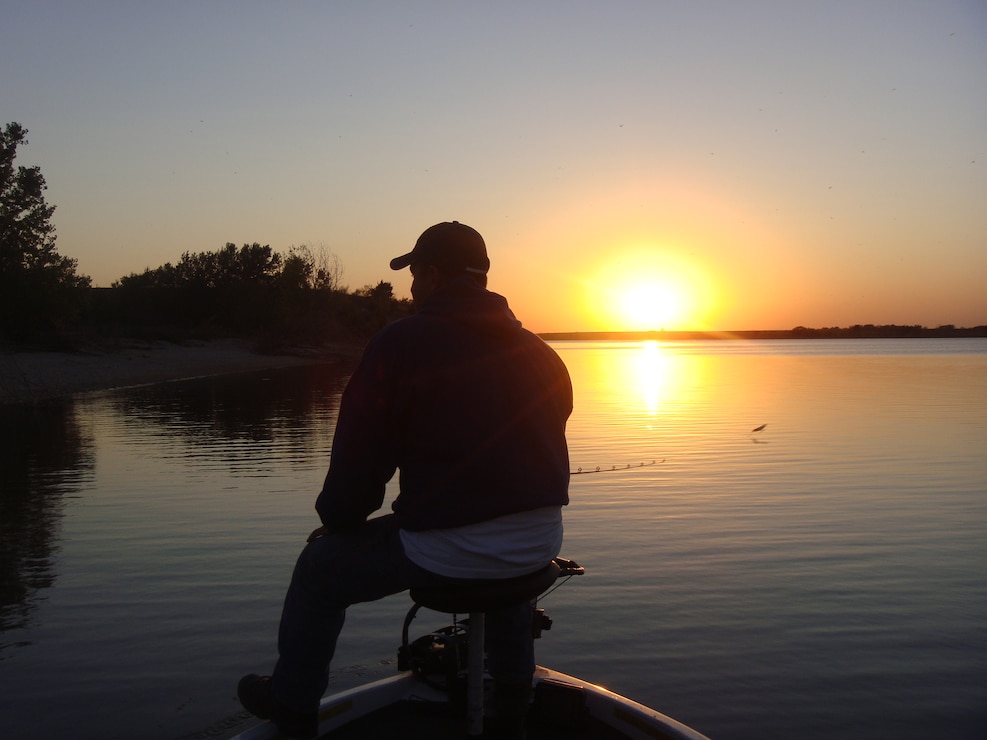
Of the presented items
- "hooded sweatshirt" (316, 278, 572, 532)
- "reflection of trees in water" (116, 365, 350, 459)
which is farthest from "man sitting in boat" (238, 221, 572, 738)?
"reflection of trees in water" (116, 365, 350, 459)

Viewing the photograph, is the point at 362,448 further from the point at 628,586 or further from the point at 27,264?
the point at 27,264

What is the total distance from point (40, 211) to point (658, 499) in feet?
103

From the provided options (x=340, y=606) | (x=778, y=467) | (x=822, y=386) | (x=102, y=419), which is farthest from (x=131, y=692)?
(x=822, y=386)

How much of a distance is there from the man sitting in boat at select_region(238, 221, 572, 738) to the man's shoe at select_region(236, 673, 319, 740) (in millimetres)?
55

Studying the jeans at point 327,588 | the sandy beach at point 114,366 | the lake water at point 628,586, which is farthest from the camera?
the sandy beach at point 114,366

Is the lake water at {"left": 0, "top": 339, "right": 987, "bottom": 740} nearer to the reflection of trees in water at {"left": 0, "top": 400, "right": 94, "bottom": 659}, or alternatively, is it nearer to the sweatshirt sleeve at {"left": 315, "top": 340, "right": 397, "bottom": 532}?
the reflection of trees in water at {"left": 0, "top": 400, "right": 94, "bottom": 659}

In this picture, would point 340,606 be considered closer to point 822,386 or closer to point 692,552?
point 692,552

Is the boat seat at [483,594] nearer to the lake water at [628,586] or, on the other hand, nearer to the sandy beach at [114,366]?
the lake water at [628,586]

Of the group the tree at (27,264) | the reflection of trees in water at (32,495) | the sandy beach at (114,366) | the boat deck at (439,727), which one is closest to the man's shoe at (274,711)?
the boat deck at (439,727)

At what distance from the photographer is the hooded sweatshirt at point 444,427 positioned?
258cm

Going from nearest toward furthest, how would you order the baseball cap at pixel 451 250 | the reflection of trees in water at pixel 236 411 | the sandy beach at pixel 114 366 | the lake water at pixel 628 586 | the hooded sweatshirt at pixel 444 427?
the hooded sweatshirt at pixel 444 427, the baseball cap at pixel 451 250, the lake water at pixel 628 586, the reflection of trees in water at pixel 236 411, the sandy beach at pixel 114 366

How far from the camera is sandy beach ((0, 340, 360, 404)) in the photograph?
24406 millimetres

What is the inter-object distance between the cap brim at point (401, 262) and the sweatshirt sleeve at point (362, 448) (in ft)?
1.30

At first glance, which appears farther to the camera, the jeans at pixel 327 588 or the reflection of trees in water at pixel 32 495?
the reflection of trees in water at pixel 32 495
